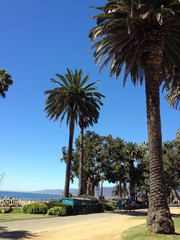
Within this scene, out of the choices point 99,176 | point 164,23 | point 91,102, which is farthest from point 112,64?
point 99,176

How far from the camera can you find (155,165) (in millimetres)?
11312

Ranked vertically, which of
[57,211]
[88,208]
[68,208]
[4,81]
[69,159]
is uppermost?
[4,81]

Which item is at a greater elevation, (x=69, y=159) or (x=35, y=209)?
(x=69, y=159)

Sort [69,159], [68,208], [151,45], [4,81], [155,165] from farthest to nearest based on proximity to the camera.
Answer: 1. [4,81]
2. [69,159]
3. [68,208]
4. [151,45]
5. [155,165]

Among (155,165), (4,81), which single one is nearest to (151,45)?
(155,165)

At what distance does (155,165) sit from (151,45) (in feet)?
22.6

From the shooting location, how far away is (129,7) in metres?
12.1

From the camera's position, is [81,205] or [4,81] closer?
[81,205]

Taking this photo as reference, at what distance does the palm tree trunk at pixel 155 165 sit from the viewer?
34.2ft

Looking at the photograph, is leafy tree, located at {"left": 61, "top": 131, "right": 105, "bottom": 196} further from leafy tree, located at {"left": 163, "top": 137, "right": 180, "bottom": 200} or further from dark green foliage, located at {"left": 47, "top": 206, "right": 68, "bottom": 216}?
dark green foliage, located at {"left": 47, "top": 206, "right": 68, "bottom": 216}

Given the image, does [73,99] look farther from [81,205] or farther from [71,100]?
[81,205]

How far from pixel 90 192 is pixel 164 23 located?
43.0 metres

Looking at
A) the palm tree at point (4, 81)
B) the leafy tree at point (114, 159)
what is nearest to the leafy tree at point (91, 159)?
the leafy tree at point (114, 159)

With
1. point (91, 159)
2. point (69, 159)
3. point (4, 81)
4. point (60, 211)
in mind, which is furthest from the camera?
point (91, 159)
